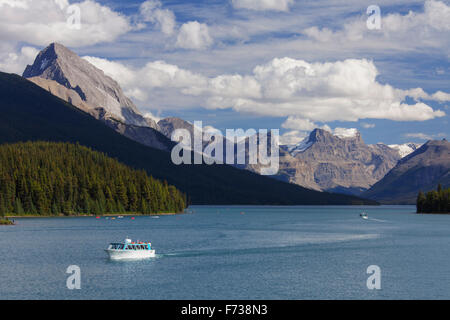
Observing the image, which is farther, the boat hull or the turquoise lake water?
the boat hull

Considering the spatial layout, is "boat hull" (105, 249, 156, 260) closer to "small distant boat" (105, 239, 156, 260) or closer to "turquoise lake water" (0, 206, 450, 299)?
"small distant boat" (105, 239, 156, 260)

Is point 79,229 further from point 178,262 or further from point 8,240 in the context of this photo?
point 178,262

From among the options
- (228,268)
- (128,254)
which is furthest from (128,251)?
(228,268)

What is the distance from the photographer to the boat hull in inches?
4683

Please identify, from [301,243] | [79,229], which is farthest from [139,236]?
[301,243]

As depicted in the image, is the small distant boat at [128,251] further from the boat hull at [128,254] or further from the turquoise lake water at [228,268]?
the turquoise lake water at [228,268]

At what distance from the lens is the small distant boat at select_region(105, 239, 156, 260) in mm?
119000

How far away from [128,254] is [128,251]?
2.34 feet

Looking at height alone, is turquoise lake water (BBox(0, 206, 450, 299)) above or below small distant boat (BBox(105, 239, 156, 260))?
below

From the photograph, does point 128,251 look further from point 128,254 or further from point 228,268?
point 228,268

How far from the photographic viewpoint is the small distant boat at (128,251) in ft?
390

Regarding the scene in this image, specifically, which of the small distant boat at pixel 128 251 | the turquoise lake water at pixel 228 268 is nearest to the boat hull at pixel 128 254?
the small distant boat at pixel 128 251

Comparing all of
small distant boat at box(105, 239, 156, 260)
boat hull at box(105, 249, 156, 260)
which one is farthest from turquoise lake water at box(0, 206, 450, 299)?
small distant boat at box(105, 239, 156, 260)
